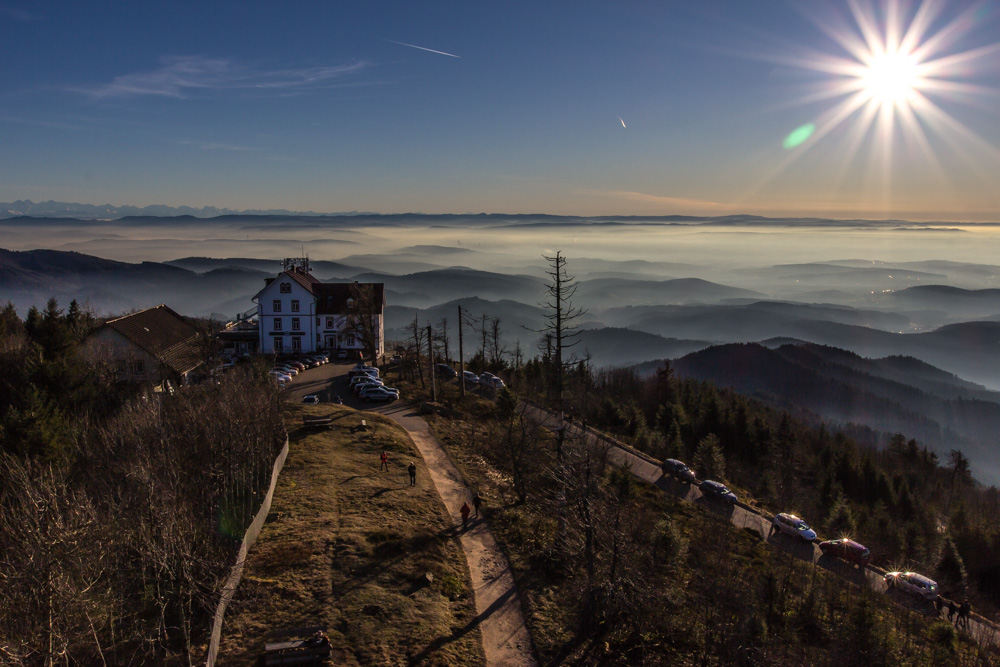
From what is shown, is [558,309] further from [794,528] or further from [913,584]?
[913,584]

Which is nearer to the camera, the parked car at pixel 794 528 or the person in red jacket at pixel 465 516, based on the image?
the person in red jacket at pixel 465 516

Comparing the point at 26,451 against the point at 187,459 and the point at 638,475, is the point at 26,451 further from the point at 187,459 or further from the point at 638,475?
the point at 638,475

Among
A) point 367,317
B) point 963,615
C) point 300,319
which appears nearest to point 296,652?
point 963,615

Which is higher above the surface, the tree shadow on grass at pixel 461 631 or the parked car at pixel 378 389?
the parked car at pixel 378 389

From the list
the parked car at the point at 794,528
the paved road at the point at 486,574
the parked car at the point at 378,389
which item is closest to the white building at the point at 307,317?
the parked car at the point at 378,389

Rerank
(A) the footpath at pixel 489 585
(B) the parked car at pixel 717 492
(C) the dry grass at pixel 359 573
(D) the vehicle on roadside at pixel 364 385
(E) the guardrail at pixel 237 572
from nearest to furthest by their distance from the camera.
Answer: (E) the guardrail at pixel 237 572 < (C) the dry grass at pixel 359 573 < (A) the footpath at pixel 489 585 < (B) the parked car at pixel 717 492 < (D) the vehicle on roadside at pixel 364 385

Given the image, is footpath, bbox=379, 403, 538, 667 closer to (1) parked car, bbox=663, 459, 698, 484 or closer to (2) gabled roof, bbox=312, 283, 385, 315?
(1) parked car, bbox=663, 459, 698, 484

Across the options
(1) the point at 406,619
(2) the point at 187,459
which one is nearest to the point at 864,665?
(1) the point at 406,619

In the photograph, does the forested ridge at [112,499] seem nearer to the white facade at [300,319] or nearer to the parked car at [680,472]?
the white facade at [300,319]
